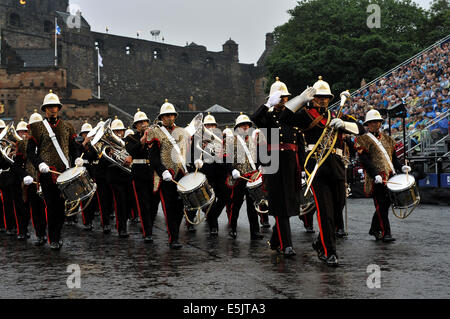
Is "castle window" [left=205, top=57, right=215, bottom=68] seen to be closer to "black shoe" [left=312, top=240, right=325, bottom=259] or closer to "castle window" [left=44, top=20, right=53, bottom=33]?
"castle window" [left=44, top=20, right=53, bottom=33]

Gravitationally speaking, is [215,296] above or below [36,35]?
below

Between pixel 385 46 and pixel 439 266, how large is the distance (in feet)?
141

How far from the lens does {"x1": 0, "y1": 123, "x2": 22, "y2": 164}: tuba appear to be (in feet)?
40.4

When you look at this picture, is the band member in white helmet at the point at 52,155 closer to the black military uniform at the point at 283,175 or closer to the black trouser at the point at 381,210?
the black military uniform at the point at 283,175

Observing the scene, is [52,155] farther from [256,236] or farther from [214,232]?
[256,236]

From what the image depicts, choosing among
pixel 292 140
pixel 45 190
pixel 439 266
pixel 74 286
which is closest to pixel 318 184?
pixel 292 140

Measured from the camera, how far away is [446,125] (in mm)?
23547

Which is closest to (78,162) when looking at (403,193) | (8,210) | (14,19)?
(8,210)

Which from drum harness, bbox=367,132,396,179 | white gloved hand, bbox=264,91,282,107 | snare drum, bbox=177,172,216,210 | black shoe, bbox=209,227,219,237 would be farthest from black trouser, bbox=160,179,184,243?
drum harness, bbox=367,132,396,179

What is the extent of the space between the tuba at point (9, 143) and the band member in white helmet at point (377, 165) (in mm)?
5993

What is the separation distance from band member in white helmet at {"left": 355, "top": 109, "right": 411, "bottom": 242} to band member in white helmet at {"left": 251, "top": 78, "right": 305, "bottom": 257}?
201cm

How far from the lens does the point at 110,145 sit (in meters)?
12.7

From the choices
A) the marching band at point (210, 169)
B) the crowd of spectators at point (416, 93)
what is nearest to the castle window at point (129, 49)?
the crowd of spectators at point (416, 93)

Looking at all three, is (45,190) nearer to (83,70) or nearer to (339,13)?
(339,13)
